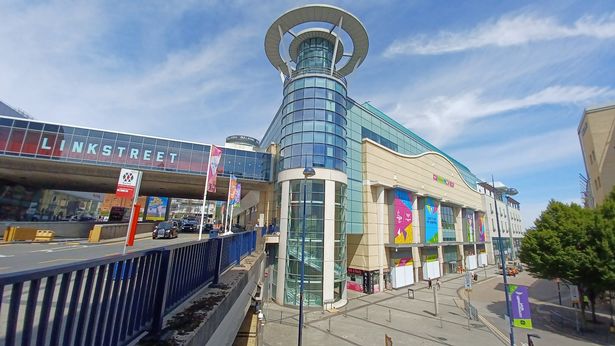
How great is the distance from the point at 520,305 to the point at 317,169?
18669 millimetres

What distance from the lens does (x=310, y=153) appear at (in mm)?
27719

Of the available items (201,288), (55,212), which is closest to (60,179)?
(55,212)

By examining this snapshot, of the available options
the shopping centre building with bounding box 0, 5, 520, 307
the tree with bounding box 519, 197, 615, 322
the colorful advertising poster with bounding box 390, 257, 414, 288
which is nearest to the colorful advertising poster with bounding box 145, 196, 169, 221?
the shopping centre building with bounding box 0, 5, 520, 307

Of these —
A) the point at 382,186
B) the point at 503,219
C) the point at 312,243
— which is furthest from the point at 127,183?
the point at 503,219

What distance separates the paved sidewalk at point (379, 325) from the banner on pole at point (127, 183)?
44.0 ft

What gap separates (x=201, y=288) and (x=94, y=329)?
4500mm

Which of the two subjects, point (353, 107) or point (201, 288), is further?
point (353, 107)

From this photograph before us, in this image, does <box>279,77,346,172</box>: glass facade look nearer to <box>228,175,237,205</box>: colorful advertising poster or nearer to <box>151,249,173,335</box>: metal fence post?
<box>228,175,237,205</box>: colorful advertising poster

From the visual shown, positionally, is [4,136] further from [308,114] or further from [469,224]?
[469,224]

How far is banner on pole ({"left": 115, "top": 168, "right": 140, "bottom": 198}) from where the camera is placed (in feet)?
47.4

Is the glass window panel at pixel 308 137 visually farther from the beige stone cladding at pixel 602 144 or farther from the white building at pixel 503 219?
the white building at pixel 503 219

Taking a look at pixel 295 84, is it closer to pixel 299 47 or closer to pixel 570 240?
pixel 299 47

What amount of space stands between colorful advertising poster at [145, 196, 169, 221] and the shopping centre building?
1723 cm

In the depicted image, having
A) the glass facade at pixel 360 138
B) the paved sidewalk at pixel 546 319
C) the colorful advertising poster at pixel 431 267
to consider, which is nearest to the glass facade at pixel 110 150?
the glass facade at pixel 360 138
